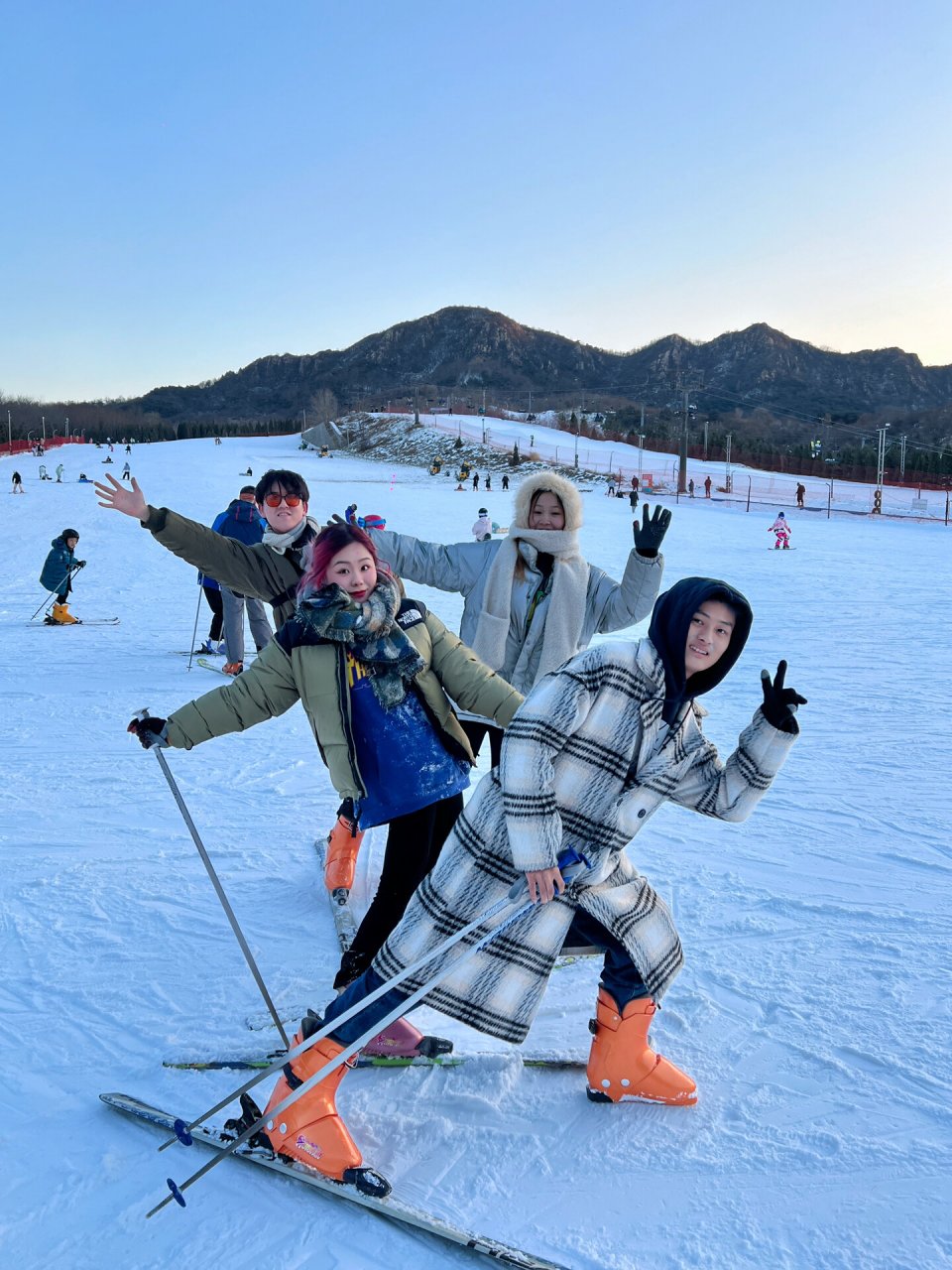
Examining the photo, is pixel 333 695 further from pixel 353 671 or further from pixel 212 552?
pixel 212 552

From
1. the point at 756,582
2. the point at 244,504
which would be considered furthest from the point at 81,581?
the point at 756,582

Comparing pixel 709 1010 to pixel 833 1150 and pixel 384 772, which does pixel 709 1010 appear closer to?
pixel 833 1150

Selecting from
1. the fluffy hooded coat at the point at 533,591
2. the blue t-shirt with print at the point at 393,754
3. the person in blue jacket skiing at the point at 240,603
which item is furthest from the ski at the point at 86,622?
the blue t-shirt with print at the point at 393,754

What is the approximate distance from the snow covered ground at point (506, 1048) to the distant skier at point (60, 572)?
3479mm

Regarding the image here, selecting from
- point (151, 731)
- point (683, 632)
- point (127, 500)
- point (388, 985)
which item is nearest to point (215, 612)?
point (127, 500)

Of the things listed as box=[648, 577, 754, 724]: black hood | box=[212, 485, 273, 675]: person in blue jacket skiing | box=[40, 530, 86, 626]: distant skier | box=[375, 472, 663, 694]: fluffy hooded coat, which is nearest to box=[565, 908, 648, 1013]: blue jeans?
box=[648, 577, 754, 724]: black hood

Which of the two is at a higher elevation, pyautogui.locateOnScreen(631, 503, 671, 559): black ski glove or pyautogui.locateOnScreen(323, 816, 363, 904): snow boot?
pyautogui.locateOnScreen(631, 503, 671, 559): black ski glove

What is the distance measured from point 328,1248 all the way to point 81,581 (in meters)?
12.2

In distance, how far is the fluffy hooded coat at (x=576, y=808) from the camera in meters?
2.10

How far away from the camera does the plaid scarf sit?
2.43 meters

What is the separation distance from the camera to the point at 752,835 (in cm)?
443

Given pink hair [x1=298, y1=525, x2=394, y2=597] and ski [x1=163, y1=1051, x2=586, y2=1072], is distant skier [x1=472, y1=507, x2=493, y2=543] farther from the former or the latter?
ski [x1=163, y1=1051, x2=586, y2=1072]

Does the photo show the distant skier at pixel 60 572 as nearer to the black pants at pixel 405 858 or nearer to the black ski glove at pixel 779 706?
the black pants at pixel 405 858

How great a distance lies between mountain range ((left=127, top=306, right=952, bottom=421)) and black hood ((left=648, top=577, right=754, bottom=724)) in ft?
423
